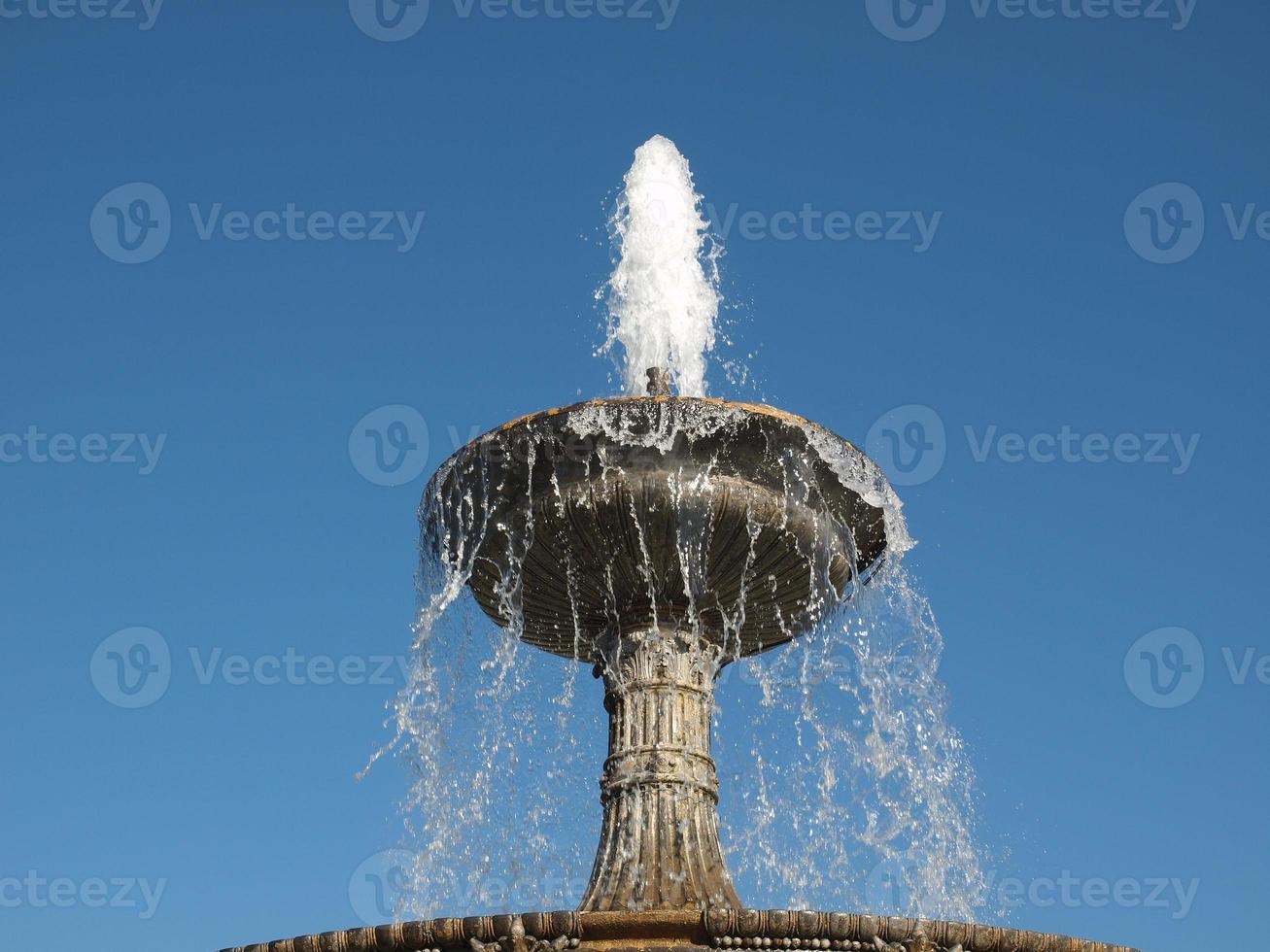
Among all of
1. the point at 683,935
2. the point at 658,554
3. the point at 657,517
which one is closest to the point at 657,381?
the point at 657,517

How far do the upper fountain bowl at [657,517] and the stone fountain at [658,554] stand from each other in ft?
0.04

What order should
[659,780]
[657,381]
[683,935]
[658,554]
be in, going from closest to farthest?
1. [683,935]
2. [659,780]
3. [658,554]
4. [657,381]

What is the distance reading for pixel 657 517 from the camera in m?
9.98

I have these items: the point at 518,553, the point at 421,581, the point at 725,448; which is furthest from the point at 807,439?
the point at 421,581

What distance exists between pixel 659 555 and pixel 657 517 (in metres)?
0.32

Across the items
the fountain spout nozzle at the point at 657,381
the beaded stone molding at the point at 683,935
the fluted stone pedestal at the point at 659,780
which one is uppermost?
the fountain spout nozzle at the point at 657,381

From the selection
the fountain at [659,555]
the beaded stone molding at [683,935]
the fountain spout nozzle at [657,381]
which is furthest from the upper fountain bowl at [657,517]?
the beaded stone molding at [683,935]

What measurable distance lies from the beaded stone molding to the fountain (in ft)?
3.82

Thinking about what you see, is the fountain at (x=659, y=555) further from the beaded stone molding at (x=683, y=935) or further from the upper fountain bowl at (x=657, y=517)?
the beaded stone molding at (x=683, y=935)

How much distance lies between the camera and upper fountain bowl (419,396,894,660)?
9.75m

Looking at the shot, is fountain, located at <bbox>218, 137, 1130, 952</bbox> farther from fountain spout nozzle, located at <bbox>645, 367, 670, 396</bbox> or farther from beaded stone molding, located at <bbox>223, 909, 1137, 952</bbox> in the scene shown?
beaded stone molding, located at <bbox>223, 909, 1137, 952</bbox>

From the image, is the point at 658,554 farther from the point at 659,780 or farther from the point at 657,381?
the point at 659,780

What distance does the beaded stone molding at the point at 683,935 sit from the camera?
7332mm

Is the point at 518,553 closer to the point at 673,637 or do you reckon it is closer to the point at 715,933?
the point at 673,637
